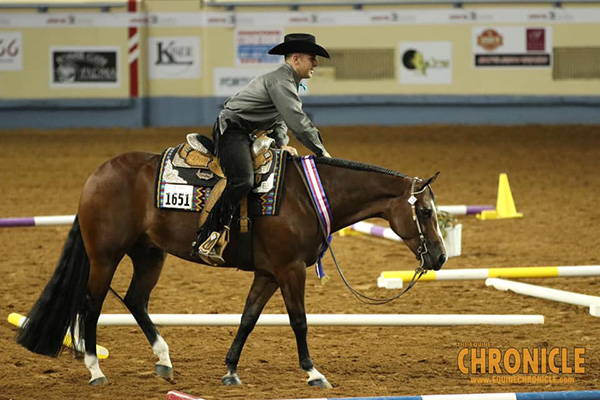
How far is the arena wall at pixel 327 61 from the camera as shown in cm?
2136

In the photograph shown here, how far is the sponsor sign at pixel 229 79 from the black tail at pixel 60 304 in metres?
16.0

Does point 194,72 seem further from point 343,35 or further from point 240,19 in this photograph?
point 343,35

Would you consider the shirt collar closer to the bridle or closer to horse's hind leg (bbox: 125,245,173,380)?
the bridle

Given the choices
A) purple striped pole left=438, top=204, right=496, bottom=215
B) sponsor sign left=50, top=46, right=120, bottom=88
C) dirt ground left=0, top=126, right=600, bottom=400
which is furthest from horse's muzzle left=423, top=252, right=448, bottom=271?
sponsor sign left=50, top=46, right=120, bottom=88

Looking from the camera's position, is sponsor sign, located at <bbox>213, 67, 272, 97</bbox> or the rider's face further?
sponsor sign, located at <bbox>213, 67, 272, 97</bbox>

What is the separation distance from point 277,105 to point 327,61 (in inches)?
643

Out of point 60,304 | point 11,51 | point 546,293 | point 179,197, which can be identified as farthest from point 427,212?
point 11,51

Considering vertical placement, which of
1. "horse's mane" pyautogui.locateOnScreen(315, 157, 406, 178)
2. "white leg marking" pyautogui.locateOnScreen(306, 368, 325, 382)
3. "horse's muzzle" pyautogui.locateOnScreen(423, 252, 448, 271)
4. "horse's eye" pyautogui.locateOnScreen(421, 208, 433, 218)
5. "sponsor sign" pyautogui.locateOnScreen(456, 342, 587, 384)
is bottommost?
"sponsor sign" pyautogui.locateOnScreen(456, 342, 587, 384)

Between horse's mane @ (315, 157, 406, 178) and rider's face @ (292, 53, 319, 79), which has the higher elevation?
rider's face @ (292, 53, 319, 79)

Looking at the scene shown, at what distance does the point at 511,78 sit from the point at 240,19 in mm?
5952

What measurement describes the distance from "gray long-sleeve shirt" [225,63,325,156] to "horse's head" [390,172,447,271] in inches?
22.3

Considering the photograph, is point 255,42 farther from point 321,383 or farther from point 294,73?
point 321,383

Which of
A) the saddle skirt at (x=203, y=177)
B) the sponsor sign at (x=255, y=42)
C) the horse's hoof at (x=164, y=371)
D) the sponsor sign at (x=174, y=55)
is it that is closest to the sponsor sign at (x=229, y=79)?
the sponsor sign at (x=255, y=42)

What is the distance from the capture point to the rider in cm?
Answer: 556
